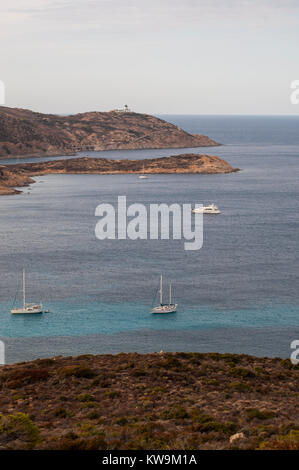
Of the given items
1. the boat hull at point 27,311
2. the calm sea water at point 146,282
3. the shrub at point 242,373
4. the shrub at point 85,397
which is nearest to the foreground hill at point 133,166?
the calm sea water at point 146,282

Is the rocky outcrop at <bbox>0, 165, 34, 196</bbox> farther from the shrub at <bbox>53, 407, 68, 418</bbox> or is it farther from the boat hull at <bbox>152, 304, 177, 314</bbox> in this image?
the shrub at <bbox>53, 407, 68, 418</bbox>

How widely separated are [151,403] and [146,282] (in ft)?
120

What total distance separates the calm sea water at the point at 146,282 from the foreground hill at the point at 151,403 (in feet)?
39.5

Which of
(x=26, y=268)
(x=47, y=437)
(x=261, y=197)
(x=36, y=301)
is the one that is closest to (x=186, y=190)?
(x=261, y=197)

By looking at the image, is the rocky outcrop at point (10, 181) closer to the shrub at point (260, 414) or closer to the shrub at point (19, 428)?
the shrub at point (19, 428)

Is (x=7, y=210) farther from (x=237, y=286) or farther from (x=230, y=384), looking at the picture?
(x=230, y=384)

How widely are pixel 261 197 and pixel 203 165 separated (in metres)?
55.9

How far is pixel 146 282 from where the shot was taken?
197ft

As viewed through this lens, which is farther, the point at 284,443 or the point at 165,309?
the point at 165,309

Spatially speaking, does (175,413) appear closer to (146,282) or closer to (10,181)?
(146,282)

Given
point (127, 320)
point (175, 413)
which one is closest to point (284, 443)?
point (175, 413)

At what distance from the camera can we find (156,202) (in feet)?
378

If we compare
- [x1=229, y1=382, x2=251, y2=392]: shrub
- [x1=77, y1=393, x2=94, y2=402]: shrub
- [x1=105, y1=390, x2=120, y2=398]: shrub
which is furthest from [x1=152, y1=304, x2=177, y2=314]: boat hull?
[x1=77, y1=393, x2=94, y2=402]: shrub

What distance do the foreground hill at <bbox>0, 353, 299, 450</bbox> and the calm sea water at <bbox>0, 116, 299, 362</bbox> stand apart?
12044 mm
